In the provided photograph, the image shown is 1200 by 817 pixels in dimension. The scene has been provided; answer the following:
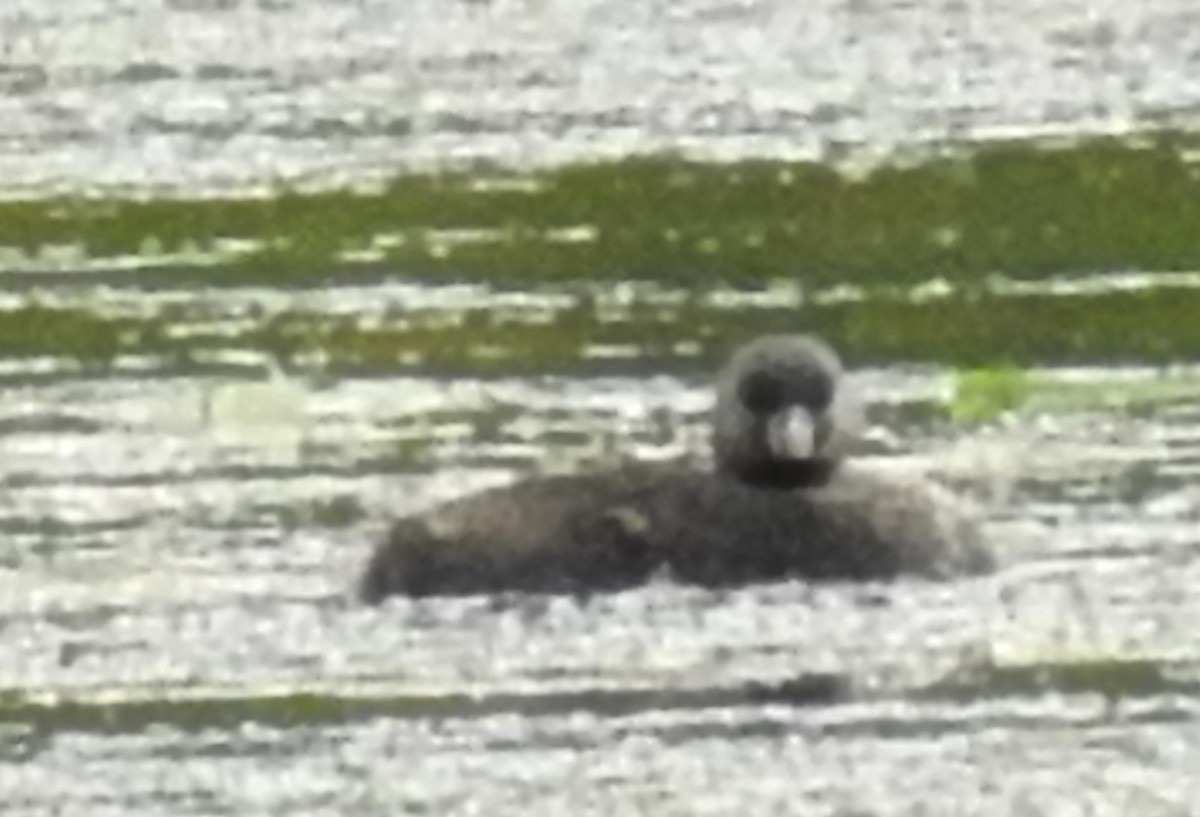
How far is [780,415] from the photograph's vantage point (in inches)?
28.1

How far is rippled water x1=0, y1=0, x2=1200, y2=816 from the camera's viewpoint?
72 cm

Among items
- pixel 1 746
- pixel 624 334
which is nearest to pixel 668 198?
pixel 624 334

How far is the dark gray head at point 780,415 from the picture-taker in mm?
714

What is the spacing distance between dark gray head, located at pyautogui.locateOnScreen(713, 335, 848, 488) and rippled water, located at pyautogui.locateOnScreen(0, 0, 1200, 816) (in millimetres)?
15

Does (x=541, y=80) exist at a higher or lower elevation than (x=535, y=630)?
higher

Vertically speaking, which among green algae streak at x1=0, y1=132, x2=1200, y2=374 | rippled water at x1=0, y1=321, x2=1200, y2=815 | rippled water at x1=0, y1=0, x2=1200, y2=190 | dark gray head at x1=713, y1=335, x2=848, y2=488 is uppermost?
rippled water at x1=0, y1=0, x2=1200, y2=190

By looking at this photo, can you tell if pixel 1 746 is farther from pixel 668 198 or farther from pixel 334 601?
pixel 668 198

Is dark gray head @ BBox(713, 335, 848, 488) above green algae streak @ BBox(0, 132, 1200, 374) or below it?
below

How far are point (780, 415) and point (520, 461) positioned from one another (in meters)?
0.08

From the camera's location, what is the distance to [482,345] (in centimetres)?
75

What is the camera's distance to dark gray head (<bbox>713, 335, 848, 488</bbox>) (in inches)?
28.1

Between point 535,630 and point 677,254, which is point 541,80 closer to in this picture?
point 677,254

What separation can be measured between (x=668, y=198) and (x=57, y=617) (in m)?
0.22

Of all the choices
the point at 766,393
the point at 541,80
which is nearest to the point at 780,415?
the point at 766,393
